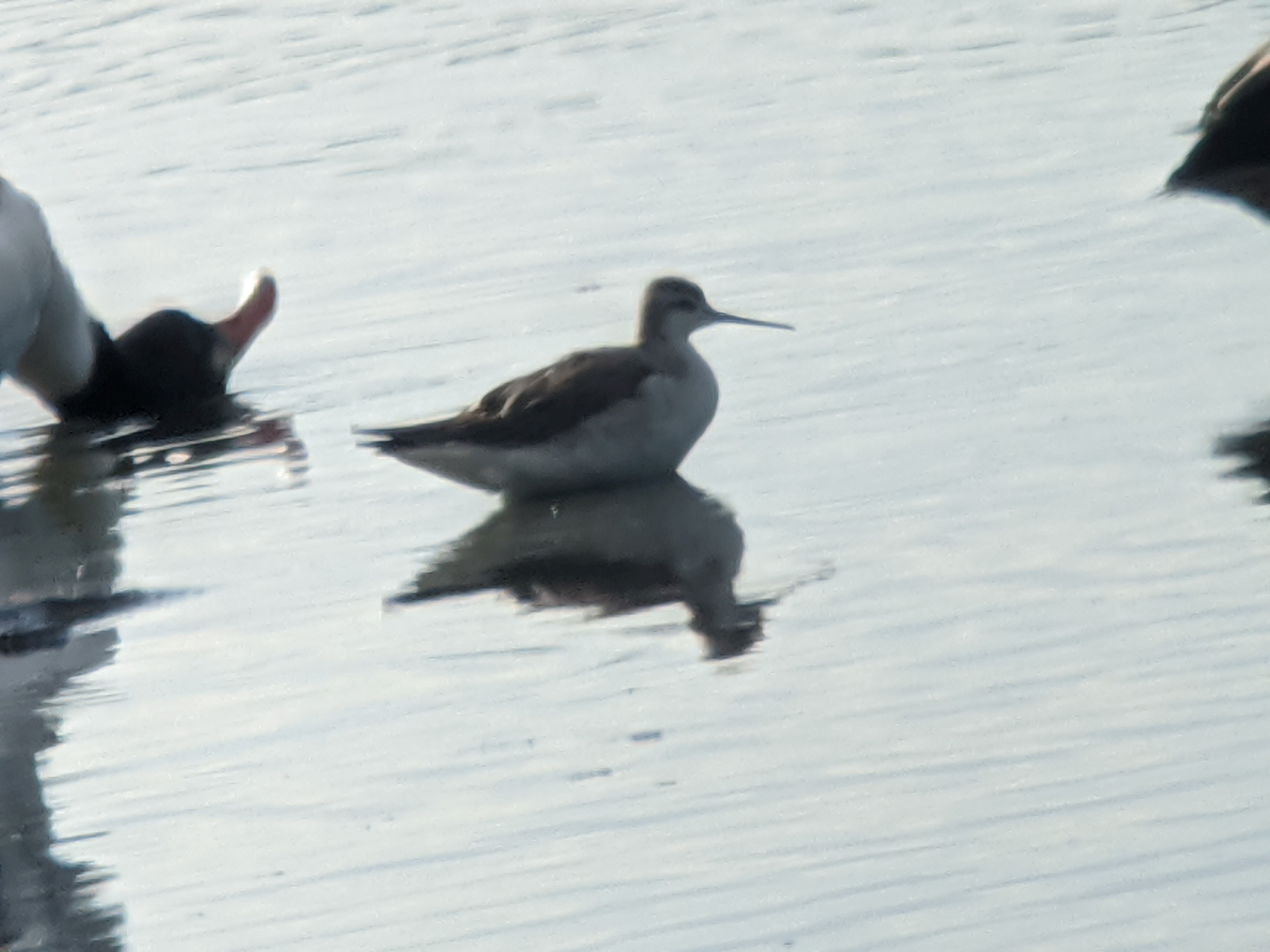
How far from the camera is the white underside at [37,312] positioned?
1029cm

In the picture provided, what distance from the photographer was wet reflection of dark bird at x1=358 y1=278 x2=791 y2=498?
314 inches

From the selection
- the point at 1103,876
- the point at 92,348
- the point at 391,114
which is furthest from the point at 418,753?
the point at 391,114

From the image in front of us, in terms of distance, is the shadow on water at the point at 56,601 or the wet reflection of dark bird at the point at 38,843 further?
the shadow on water at the point at 56,601

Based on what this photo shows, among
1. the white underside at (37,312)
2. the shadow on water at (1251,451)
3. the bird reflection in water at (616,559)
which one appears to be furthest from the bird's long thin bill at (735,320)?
the white underside at (37,312)

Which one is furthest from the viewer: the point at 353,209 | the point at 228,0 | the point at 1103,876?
the point at 228,0

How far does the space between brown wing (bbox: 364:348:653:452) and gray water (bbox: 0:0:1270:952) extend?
269mm

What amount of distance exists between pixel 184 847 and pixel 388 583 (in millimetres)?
1783

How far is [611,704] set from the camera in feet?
20.4

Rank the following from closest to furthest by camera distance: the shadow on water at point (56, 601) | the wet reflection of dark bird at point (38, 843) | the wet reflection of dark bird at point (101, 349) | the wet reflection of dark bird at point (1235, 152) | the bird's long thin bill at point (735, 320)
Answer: the wet reflection of dark bird at point (38, 843) < the shadow on water at point (56, 601) < the bird's long thin bill at point (735, 320) < the wet reflection of dark bird at point (1235, 152) < the wet reflection of dark bird at point (101, 349)

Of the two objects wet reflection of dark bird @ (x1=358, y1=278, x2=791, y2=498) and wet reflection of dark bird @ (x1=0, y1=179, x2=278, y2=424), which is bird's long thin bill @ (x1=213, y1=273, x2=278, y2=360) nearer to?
wet reflection of dark bird @ (x1=0, y1=179, x2=278, y2=424)

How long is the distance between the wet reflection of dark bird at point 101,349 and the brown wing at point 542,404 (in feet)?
7.17

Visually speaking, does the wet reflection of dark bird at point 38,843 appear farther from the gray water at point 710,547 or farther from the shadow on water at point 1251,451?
the shadow on water at point 1251,451

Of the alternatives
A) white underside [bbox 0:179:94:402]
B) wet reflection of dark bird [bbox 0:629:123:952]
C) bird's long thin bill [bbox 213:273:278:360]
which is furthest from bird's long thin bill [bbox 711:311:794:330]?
white underside [bbox 0:179:94:402]

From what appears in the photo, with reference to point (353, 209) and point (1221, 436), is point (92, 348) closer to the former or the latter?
point (353, 209)
